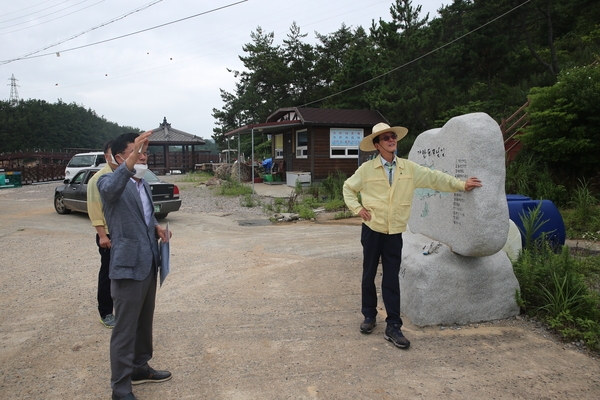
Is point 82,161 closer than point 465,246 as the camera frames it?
No

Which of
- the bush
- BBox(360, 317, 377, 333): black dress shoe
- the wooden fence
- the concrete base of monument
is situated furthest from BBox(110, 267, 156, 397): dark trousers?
the wooden fence

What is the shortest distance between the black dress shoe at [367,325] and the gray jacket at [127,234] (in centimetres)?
194

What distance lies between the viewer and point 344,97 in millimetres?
24438

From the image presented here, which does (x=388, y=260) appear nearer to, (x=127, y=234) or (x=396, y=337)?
(x=396, y=337)

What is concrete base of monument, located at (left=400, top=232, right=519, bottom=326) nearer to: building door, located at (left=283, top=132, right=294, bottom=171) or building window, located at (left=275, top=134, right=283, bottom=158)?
building door, located at (left=283, top=132, right=294, bottom=171)

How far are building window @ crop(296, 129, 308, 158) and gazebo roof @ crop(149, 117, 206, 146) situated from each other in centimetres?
1685

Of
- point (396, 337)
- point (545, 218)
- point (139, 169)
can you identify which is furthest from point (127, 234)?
point (545, 218)

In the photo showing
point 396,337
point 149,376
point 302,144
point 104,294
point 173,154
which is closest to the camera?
point 149,376

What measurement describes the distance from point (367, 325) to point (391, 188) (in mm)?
1237

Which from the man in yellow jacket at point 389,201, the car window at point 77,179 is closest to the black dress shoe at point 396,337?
the man in yellow jacket at point 389,201

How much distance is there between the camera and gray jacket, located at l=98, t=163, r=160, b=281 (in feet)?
8.61

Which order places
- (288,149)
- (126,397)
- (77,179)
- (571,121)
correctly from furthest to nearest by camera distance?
(288,149)
(77,179)
(571,121)
(126,397)

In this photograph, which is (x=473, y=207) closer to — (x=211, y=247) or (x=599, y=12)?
(x=211, y=247)

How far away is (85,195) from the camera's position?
10.2m
